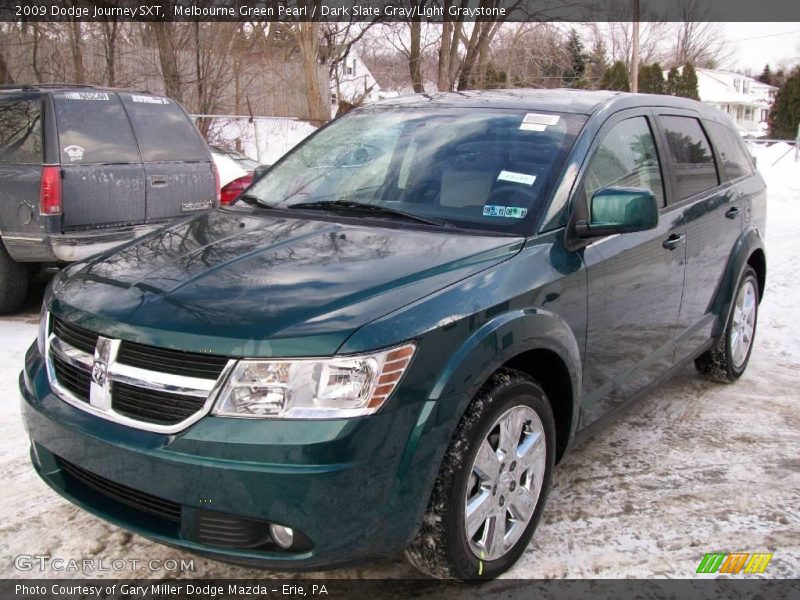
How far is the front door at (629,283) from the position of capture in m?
3.18

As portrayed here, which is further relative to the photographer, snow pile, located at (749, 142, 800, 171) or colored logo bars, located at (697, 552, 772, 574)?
snow pile, located at (749, 142, 800, 171)

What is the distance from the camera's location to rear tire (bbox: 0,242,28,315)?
6.07 metres

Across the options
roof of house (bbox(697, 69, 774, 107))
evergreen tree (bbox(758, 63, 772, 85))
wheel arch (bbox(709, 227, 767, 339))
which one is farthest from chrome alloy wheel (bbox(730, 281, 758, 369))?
evergreen tree (bbox(758, 63, 772, 85))

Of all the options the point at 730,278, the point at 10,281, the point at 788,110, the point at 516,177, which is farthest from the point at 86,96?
the point at 788,110

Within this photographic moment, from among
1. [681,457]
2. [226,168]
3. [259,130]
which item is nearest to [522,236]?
[681,457]

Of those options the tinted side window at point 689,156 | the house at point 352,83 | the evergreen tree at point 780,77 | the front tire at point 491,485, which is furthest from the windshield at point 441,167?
the evergreen tree at point 780,77

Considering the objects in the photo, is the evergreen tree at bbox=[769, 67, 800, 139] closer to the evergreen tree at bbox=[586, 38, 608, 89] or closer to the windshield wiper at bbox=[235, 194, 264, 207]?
the evergreen tree at bbox=[586, 38, 608, 89]

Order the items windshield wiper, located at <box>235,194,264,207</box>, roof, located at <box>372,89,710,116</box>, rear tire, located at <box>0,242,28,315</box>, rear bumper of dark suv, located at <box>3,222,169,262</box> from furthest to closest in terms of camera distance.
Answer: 1. rear tire, located at <box>0,242,28,315</box>
2. rear bumper of dark suv, located at <box>3,222,169,262</box>
3. windshield wiper, located at <box>235,194,264,207</box>
4. roof, located at <box>372,89,710,116</box>

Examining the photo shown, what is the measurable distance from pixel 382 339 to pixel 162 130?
5.22 m

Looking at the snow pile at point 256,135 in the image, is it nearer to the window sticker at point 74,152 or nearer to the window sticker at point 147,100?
the window sticker at point 147,100

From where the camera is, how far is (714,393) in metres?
4.82

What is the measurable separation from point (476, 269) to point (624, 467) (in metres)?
1.67

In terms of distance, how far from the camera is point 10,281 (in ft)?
20.0

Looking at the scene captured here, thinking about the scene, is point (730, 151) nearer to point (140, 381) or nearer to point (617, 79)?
point (140, 381)
